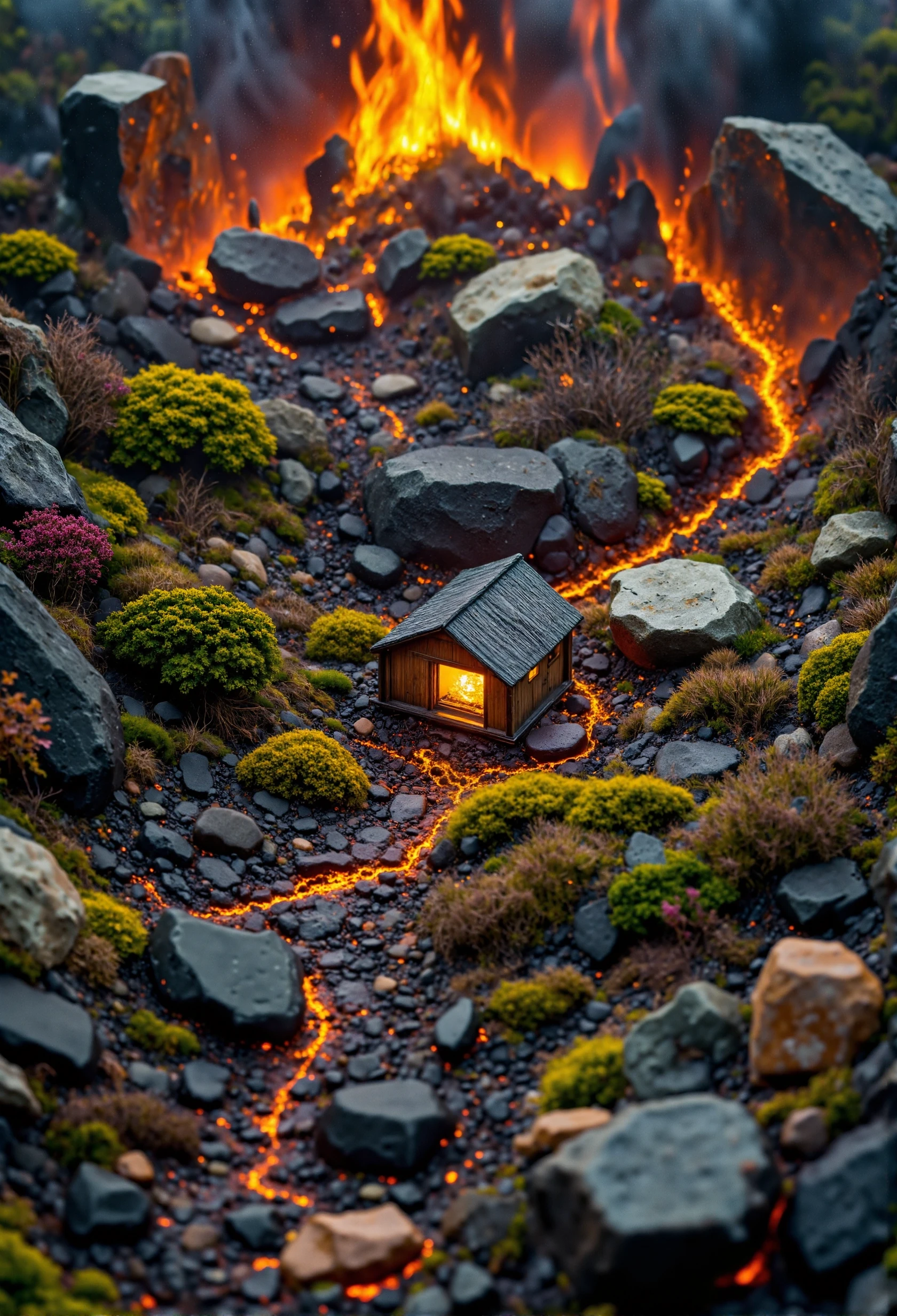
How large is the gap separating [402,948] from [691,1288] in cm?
524

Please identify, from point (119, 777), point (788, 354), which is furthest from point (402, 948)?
point (788, 354)

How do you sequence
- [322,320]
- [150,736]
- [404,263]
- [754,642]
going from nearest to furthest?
1. [150,736]
2. [754,642]
3. [322,320]
4. [404,263]

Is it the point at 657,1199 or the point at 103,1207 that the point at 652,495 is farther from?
the point at 103,1207

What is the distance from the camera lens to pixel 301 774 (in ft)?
46.8

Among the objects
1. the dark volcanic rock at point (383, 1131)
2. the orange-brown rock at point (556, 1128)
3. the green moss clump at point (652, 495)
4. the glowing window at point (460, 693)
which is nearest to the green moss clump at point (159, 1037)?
the dark volcanic rock at point (383, 1131)

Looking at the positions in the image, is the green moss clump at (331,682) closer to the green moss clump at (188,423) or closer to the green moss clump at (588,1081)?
the green moss clump at (188,423)

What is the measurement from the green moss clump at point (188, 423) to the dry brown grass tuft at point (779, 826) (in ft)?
35.2

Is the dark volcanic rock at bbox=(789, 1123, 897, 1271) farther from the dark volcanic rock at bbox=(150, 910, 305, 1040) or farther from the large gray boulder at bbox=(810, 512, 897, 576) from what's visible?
the large gray boulder at bbox=(810, 512, 897, 576)

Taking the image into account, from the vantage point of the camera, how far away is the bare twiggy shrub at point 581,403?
67.0 ft

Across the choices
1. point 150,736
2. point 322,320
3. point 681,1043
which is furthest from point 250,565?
point 681,1043

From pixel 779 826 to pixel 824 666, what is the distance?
3.55m

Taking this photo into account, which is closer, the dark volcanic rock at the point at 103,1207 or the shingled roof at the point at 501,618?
the dark volcanic rock at the point at 103,1207

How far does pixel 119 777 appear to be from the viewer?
42.2 feet

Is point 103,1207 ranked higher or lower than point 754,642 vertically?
higher
